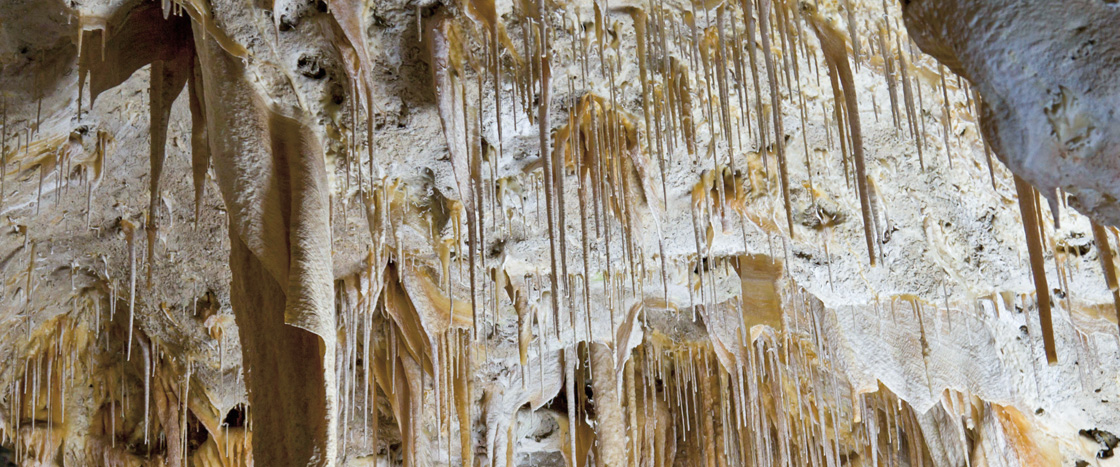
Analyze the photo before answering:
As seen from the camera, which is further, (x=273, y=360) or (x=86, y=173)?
(x=86, y=173)

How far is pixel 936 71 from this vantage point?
3377 millimetres

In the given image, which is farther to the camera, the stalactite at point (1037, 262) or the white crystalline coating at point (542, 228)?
the white crystalline coating at point (542, 228)

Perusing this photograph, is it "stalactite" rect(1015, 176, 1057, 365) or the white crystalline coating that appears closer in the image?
"stalactite" rect(1015, 176, 1057, 365)

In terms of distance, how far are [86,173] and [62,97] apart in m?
0.76

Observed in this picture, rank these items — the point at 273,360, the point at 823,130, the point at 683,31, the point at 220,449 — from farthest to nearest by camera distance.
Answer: the point at 220,449 < the point at 823,130 < the point at 683,31 < the point at 273,360

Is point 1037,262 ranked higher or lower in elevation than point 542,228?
lower

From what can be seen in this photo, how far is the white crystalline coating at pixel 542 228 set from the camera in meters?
2.89

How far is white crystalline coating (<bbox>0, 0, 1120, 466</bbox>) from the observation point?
289 cm

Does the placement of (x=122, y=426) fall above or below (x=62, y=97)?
below

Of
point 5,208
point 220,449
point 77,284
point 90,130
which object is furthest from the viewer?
point 220,449

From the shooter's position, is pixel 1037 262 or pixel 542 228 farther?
pixel 542 228

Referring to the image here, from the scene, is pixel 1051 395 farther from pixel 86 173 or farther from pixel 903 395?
pixel 86 173

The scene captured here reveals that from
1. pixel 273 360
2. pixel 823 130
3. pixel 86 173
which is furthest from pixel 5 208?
pixel 823 130

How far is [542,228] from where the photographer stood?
4.88 meters
